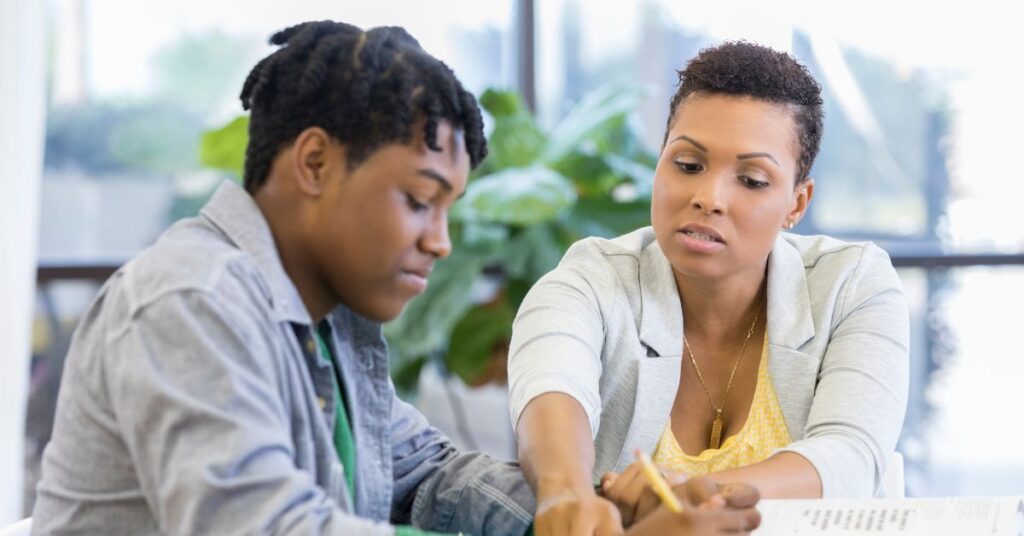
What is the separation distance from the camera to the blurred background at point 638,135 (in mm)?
3691

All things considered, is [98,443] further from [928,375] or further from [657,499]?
[928,375]

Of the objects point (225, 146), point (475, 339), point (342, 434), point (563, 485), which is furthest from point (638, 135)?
point (342, 434)

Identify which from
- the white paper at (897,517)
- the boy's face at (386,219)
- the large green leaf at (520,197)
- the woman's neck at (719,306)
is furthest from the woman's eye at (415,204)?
the large green leaf at (520,197)

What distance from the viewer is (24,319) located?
11.1ft

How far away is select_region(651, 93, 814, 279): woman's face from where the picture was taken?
5.64 feet

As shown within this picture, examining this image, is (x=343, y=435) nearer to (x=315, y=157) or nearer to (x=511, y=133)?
(x=315, y=157)

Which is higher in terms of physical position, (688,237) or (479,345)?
(688,237)

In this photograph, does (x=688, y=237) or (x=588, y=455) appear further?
(x=688, y=237)

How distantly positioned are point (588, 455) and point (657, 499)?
154 millimetres

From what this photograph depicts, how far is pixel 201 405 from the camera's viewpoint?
1.06 m

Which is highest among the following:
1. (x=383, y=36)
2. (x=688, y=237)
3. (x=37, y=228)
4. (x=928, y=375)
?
(x=383, y=36)

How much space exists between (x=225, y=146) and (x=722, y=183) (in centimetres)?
195

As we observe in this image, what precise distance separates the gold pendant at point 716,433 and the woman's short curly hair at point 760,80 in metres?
0.36

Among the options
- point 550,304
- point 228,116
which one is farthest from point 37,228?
point 550,304
